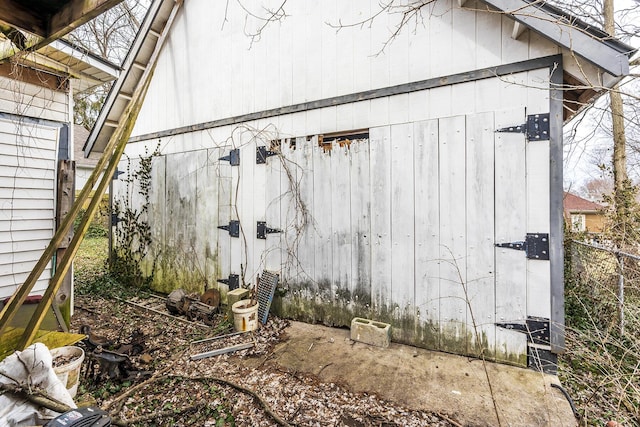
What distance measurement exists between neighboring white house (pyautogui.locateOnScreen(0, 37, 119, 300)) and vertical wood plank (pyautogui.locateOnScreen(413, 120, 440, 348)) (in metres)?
3.81

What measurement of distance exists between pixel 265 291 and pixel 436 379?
213 centimetres

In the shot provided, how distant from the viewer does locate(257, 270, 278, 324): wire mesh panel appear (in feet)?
11.7

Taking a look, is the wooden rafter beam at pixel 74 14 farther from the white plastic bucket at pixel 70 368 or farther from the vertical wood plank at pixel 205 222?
the vertical wood plank at pixel 205 222

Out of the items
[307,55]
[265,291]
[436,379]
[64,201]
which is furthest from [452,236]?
[64,201]

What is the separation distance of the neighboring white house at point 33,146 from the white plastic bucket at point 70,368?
50.6 inches

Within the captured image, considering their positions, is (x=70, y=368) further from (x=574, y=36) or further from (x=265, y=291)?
(x=574, y=36)

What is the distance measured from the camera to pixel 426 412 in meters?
2.01

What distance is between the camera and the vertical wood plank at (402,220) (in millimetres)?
2955

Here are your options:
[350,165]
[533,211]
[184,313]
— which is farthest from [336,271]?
[184,313]

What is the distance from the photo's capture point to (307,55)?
11.8 feet

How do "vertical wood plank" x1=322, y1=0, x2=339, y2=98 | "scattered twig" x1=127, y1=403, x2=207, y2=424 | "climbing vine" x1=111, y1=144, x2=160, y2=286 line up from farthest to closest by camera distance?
"climbing vine" x1=111, y1=144, x2=160, y2=286
"vertical wood plank" x1=322, y1=0, x2=339, y2=98
"scattered twig" x1=127, y1=403, x2=207, y2=424

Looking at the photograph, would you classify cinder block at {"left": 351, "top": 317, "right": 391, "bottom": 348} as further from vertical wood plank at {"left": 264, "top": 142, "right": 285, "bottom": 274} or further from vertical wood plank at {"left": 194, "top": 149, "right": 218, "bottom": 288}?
vertical wood plank at {"left": 194, "top": 149, "right": 218, "bottom": 288}

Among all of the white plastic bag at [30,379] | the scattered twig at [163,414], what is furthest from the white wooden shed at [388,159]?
the white plastic bag at [30,379]

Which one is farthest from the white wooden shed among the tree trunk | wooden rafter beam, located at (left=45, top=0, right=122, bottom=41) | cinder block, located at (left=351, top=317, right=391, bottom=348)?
wooden rafter beam, located at (left=45, top=0, right=122, bottom=41)
